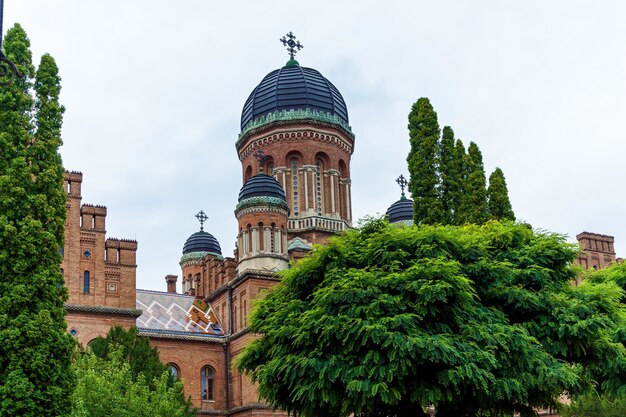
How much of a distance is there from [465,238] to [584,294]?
4.04 m

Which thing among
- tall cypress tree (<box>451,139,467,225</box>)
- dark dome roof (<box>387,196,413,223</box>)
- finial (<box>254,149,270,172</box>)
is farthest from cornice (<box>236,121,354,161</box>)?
tall cypress tree (<box>451,139,467,225</box>)

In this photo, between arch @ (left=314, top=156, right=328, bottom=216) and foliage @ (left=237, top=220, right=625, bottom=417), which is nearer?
foliage @ (left=237, top=220, right=625, bottom=417)

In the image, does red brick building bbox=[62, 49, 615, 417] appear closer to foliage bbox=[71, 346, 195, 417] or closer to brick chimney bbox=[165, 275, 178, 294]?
brick chimney bbox=[165, 275, 178, 294]

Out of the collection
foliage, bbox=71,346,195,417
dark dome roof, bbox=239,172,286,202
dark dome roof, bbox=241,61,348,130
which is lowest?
foliage, bbox=71,346,195,417

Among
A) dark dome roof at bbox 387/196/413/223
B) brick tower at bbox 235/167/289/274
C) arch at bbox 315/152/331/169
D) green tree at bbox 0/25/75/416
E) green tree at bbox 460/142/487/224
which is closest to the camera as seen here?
green tree at bbox 0/25/75/416

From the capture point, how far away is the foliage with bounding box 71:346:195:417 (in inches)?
1013

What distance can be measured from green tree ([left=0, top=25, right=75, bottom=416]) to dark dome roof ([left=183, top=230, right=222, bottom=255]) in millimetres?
39999

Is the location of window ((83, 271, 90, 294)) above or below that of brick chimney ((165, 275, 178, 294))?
below

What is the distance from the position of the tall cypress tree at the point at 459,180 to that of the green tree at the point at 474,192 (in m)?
0.11

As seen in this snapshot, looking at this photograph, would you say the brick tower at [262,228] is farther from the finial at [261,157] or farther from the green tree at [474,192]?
the green tree at [474,192]

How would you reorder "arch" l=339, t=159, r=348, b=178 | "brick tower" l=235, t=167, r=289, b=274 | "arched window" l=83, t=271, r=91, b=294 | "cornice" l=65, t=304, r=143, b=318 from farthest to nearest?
1. "arch" l=339, t=159, r=348, b=178
2. "brick tower" l=235, t=167, r=289, b=274
3. "arched window" l=83, t=271, r=91, b=294
4. "cornice" l=65, t=304, r=143, b=318

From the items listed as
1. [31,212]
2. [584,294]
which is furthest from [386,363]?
[31,212]

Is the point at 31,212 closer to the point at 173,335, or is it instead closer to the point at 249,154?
the point at 173,335

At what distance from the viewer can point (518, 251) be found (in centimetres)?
2598
